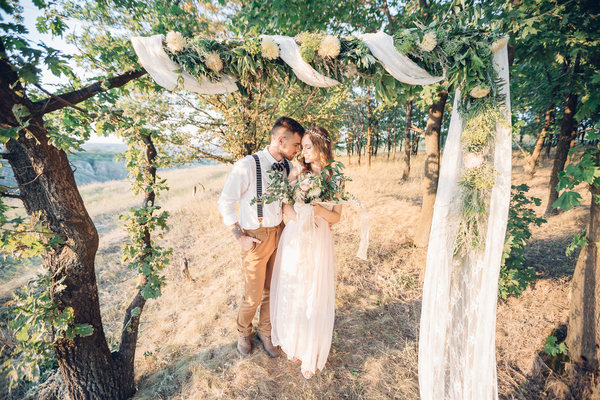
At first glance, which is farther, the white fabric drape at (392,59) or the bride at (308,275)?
the bride at (308,275)

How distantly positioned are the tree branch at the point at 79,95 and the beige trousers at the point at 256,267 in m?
1.95

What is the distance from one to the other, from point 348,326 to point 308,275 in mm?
1558

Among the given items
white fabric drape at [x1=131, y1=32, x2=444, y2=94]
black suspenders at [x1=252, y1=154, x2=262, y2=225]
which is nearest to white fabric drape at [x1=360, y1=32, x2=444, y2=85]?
white fabric drape at [x1=131, y1=32, x2=444, y2=94]

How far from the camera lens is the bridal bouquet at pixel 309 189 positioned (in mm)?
2301

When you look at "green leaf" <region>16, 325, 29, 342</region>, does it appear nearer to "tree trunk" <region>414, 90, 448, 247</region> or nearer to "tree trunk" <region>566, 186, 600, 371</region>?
"tree trunk" <region>566, 186, 600, 371</region>

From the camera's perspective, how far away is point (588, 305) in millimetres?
2549

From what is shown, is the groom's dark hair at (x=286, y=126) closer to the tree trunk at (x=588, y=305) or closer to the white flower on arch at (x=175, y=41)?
the white flower on arch at (x=175, y=41)

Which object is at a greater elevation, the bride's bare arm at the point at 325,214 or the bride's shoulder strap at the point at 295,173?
the bride's shoulder strap at the point at 295,173

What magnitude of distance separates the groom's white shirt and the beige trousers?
125 mm

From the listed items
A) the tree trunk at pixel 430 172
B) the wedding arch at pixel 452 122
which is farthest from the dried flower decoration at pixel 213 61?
the tree trunk at pixel 430 172

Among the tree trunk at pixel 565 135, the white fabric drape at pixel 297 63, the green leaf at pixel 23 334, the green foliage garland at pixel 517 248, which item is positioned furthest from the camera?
the tree trunk at pixel 565 135

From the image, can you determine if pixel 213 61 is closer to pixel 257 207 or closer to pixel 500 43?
pixel 257 207

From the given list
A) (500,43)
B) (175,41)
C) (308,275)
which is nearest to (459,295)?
(308,275)

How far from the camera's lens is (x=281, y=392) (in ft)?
8.84
